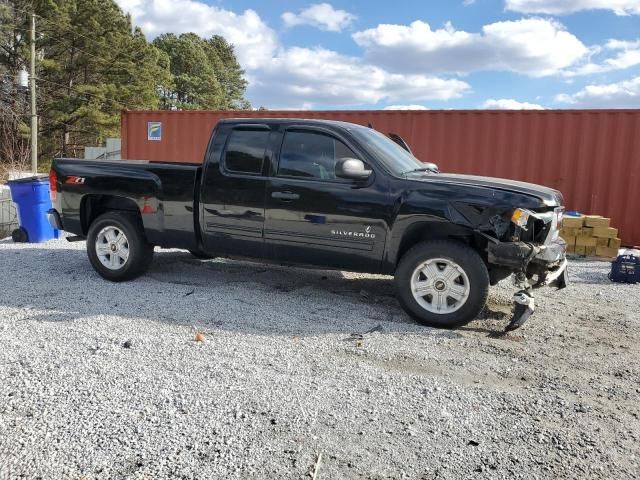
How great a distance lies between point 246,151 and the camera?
5680 mm

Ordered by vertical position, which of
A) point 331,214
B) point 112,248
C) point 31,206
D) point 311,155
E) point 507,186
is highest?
point 311,155

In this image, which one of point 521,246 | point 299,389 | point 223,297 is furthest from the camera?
point 223,297

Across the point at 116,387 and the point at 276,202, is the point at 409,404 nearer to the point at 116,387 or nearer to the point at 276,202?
the point at 116,387

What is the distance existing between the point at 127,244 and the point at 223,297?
4.71 ft

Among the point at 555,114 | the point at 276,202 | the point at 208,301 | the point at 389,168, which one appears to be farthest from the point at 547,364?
the point at 555,114

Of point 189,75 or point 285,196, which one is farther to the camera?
point 189,75

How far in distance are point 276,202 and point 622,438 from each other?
3.54 m

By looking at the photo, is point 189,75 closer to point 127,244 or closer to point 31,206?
point 31,206

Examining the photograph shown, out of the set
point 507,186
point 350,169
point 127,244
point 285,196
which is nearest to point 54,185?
point 127,244

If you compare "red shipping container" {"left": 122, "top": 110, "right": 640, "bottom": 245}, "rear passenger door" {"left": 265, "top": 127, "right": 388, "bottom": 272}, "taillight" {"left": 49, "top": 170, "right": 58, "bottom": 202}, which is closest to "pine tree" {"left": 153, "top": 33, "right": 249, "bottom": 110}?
"red shipping container" {"left": 122, "top": 110, "right": 640, "bottom": 245}

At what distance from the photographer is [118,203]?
636 centimetres

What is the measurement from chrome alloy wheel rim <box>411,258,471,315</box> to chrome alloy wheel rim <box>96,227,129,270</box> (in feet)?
11.1

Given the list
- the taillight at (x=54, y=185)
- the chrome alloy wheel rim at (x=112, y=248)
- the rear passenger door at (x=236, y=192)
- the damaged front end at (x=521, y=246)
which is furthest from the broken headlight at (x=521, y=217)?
the taillight at (x=54, y=185)

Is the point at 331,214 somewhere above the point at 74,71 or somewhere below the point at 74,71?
below
